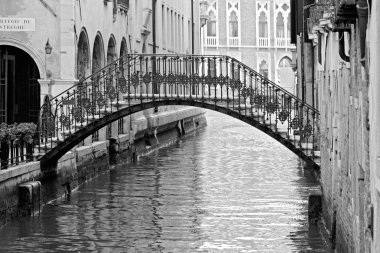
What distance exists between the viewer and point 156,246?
21.2 m

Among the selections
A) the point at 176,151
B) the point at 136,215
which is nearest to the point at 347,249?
the point at 136,215

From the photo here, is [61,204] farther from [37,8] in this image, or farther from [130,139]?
[130,139]

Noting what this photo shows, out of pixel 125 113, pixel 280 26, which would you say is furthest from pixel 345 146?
pixel 280 26

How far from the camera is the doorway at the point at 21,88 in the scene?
1323 inches

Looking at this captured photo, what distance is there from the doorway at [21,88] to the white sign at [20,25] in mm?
1703

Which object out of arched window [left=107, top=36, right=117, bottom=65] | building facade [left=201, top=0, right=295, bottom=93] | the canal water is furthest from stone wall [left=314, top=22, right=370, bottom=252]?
building facade [left=201, top=0, right=295, bottom=93]

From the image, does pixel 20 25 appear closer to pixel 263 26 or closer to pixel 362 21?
pixel 362 21

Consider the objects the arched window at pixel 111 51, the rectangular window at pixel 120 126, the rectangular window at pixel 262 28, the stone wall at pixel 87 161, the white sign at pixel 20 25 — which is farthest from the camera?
the rectangular window at pixel 262 28

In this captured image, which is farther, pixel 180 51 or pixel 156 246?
pixel 180 51

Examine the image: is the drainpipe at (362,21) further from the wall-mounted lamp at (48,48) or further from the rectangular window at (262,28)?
the rectangular window at (262,28)

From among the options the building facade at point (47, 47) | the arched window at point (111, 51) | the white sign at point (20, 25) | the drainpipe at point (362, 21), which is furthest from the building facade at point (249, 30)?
the drainpipe at point (362, 21)

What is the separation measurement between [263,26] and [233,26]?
8.38ft

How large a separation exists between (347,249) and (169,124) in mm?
40089

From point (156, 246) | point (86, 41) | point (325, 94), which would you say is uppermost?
point (86, 41)
